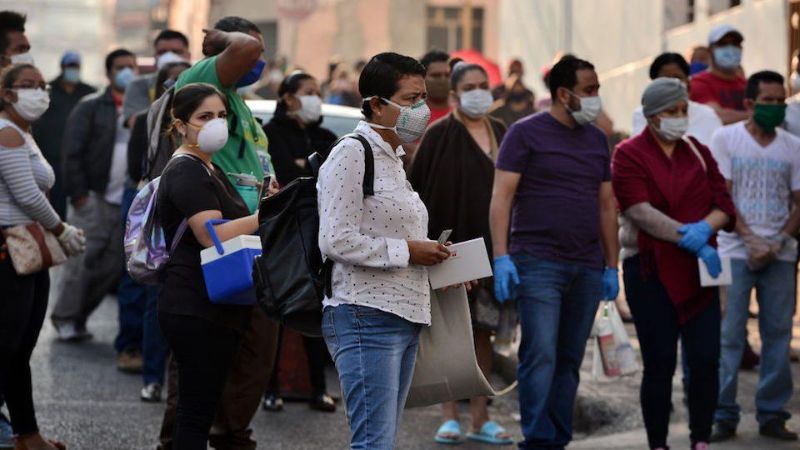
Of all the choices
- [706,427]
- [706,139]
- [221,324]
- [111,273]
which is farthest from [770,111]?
[111,273]

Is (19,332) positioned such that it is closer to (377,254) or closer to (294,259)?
(294,259)

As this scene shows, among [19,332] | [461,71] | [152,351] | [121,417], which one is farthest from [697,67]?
[19,332]

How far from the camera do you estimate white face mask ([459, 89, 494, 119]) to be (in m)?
9.77

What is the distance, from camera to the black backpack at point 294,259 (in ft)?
20.7

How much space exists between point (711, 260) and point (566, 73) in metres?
1.16

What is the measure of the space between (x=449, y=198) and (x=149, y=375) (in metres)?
2.31

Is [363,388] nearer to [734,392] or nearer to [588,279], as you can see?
[588,279]

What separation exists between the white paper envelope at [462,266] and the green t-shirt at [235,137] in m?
1.50

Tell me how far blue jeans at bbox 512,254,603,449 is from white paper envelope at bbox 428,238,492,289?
82.9 inches

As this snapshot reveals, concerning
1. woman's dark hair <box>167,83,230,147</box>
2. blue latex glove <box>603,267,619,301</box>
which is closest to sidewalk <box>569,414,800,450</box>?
blue latex glove <box>603,267,619,301</box>

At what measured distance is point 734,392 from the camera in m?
9.49

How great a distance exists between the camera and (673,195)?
850 centimetres

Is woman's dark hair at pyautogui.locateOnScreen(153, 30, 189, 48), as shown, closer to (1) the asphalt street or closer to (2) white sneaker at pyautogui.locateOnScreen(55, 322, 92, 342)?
(1) the asphalt street

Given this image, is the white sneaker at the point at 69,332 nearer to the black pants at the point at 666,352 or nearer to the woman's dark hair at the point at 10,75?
the woman's dark hair at the point at 10,75
